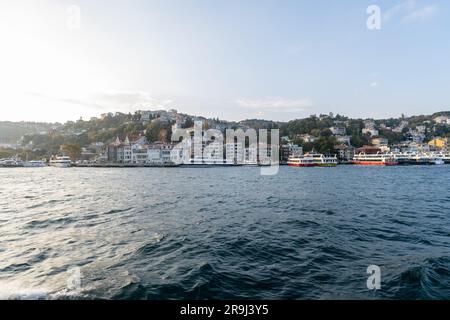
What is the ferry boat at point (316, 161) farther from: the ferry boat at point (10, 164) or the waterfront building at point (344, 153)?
the ferry boat at point (10, 164)

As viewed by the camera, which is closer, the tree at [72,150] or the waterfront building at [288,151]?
the tree at [72,150]

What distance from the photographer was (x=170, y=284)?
262 inches

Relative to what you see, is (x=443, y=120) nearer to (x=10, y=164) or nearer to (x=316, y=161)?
(x=316, y=161)

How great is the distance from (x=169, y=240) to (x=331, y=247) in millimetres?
5677

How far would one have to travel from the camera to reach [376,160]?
100 metres

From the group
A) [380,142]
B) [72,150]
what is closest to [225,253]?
[72,150]

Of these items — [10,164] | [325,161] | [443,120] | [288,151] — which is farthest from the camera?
[443,120]

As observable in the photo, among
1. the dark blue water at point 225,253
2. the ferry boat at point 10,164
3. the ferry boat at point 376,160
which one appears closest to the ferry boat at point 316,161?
the ferry boat at point 376,160

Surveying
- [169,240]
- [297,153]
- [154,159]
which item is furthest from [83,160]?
[169,240]

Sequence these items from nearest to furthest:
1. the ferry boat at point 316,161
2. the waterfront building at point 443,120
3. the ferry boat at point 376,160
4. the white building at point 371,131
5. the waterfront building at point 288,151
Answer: the ferry boat at point 316,161 → the ferry boat at point 376,160 → the waterfront building at point 288,151 → the white building at point 371,131 → the waterfront building at point 443,120

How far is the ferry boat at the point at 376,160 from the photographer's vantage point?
97.2 m

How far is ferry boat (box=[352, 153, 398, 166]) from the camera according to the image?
97.2 m

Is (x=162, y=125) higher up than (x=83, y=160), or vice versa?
(x=162, y=125)

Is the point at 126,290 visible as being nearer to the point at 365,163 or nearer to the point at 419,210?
the point at 419,210
